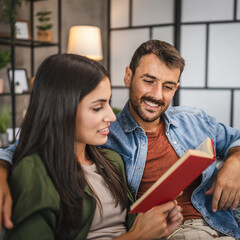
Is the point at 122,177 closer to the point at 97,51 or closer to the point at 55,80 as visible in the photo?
the point at 55,80

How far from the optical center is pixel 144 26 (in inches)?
147

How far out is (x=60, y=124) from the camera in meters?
0.93

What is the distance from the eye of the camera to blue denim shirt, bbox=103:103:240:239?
1315 millimetres

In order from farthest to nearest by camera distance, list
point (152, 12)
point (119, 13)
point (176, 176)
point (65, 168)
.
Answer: point (119, 13) < point (152, 12) < point (65, 168) < point (176, 176)

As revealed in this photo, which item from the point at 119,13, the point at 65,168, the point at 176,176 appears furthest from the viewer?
the point at 119,13

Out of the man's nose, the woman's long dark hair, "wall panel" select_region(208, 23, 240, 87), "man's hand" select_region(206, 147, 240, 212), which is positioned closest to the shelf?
"wall panel" select_region(208, 23, 240, 87)

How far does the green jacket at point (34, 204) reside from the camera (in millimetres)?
813

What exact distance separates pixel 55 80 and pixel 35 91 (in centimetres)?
8

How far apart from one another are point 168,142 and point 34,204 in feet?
2.48

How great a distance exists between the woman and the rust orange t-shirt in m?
0.30

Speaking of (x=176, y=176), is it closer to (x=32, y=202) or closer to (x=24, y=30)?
(x=32, y=202)

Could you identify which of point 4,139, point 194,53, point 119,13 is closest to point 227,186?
point 4,139

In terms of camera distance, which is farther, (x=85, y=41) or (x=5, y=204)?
(x=85, y=41)

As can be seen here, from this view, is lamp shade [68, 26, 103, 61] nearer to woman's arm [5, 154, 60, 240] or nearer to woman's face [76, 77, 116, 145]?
woman's face [76, 77, 116, 145]
